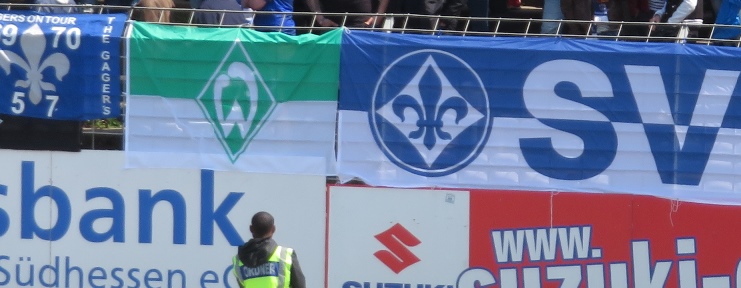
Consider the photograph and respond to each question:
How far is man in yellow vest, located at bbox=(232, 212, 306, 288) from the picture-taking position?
6.88 meters

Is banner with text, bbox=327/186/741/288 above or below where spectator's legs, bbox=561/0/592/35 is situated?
below

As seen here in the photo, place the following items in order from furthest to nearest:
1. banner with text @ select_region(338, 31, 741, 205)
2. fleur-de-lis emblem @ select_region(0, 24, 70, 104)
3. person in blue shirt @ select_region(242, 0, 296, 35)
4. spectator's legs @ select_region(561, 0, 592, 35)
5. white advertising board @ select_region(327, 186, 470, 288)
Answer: spectator's legs @ select_region(561, 0, 592, 35)
person in blue shirt @ select_region(242, 0, 296, 35)
fleur-de-lis emblem @ select_region(0, 24, 70, 104)
white advertising board @ select_region(327, 186, 470, 288)
banner with text @ select_region(338, 31, 741, 205)

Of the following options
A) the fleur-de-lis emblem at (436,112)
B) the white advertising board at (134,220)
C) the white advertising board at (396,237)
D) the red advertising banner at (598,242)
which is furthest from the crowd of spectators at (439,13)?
the red advertising banner at (598,242)

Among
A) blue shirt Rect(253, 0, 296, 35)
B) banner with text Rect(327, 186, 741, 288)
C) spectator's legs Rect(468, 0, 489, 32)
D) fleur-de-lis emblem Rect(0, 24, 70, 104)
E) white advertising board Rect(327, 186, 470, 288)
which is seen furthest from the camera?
spectator's legs Rect(468, 0, 489, 32)

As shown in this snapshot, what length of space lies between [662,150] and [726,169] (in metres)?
0.48

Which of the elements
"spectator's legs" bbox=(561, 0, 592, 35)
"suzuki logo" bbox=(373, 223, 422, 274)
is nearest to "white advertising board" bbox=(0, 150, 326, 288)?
"suzuki logo" bbox=(373, 223, 422, 274)

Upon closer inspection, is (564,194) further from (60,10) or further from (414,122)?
(60,10)

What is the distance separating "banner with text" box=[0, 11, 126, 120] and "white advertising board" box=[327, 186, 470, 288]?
1.90m

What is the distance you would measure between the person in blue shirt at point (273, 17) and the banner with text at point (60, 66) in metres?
1.16

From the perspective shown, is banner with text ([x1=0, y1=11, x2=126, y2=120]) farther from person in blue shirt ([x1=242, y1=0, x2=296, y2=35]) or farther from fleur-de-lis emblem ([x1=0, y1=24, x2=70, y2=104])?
person in blue shirt ([x1=242, y1=0, x2=296, y2=35])

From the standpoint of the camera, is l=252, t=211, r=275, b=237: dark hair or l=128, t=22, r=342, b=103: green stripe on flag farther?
l=128, t=22, r=342, b=103: green stripe on flag

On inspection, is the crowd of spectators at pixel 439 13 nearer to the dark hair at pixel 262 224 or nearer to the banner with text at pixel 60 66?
the banner with text at pixel 60 66

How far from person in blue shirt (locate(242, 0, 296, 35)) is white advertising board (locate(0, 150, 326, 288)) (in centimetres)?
123

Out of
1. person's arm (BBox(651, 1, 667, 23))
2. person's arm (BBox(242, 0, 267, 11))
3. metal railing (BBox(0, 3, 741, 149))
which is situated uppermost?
person's arm (BBox(242, 0, 267, 11))
